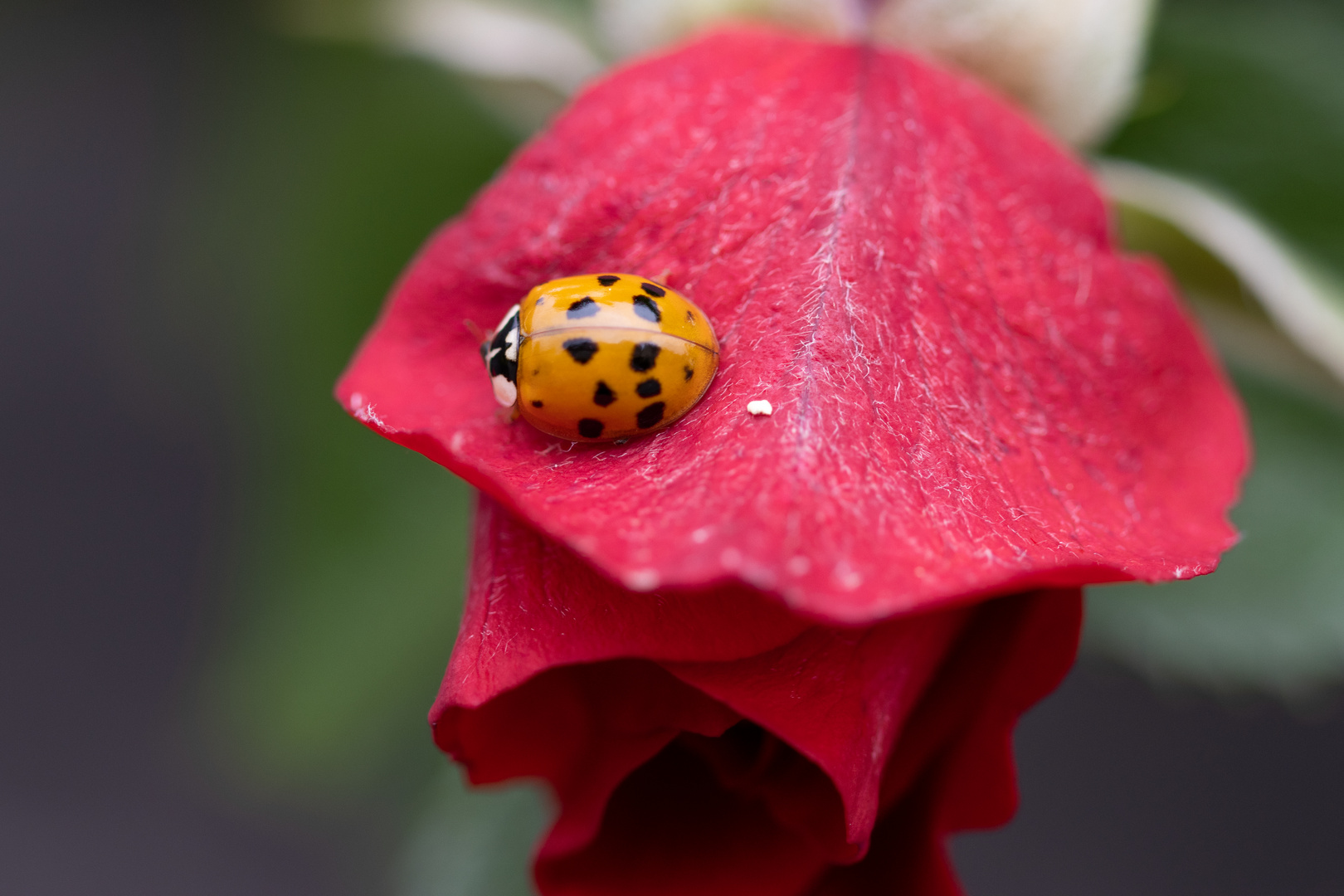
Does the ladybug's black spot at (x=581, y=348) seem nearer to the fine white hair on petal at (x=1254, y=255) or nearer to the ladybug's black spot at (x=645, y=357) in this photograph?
the ladybug's black spot at (x=645, y=357)

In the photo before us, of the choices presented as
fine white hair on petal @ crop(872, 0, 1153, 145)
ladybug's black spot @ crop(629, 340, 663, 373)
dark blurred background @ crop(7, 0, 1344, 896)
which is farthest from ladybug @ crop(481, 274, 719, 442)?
dark blurred background @ crop(7, 0, 1344, 896)

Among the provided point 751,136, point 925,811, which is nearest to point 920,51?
point 751,136

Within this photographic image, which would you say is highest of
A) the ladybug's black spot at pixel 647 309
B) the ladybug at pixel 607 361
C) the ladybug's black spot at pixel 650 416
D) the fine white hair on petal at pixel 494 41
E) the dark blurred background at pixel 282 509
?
the ladybug's black spot at pixel 647 309

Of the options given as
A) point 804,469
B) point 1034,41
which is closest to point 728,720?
point 804,469

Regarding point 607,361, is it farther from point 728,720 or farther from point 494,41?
point 494,41

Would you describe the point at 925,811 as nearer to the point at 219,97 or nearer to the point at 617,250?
the point at 617,250

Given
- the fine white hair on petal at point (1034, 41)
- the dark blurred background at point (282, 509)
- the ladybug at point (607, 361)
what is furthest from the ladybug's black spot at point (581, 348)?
the dark blurred background at point (282, 509)
